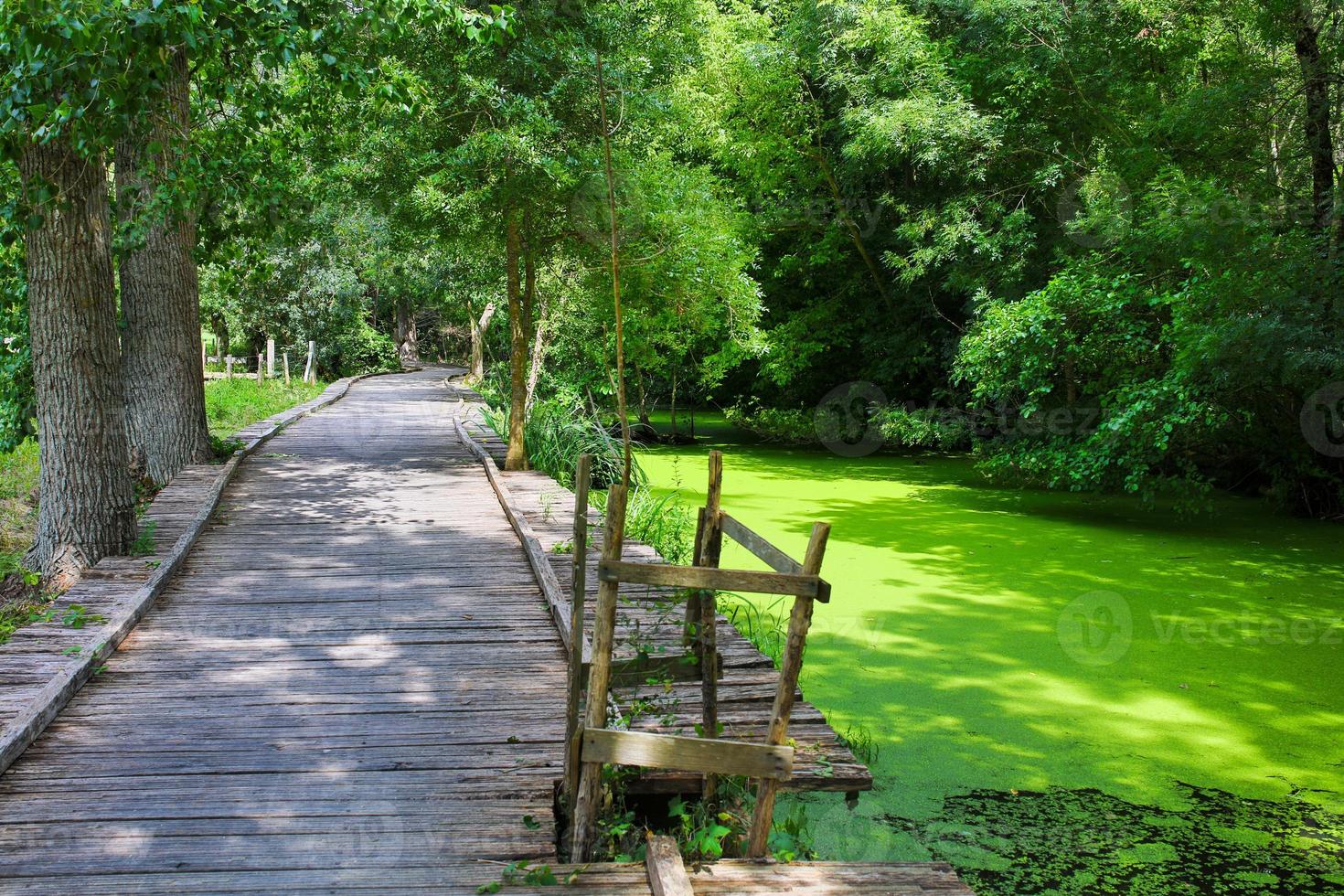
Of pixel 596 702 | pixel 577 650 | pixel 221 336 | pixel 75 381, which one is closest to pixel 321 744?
pixel 577 650

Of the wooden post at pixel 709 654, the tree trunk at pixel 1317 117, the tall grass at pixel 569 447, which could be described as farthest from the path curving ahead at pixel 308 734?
the tree trunk at pixel 1317 117

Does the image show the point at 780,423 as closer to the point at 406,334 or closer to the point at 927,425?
the point at 927,425

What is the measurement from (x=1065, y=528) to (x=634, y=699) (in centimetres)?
725

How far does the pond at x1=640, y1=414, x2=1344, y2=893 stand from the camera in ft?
13.0

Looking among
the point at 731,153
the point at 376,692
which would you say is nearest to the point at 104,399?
the point at 376,692

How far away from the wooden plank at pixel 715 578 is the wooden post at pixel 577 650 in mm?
243

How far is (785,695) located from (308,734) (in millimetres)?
1950

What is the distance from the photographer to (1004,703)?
548 centimetres

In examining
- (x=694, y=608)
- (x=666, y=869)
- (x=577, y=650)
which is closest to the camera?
(x=666, y=869)

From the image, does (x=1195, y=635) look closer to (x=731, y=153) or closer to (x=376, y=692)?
(x=376, y=692)

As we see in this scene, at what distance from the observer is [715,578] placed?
10.6ft

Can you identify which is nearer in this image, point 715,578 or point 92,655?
point 715,578

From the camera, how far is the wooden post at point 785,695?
125 inches

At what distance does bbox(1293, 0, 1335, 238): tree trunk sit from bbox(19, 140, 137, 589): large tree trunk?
9383 millimetres
